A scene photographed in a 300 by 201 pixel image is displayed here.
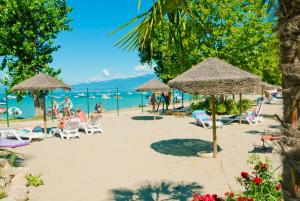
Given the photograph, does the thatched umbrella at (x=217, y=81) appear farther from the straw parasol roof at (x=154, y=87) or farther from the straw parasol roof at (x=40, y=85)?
the straw parasol roof at (x=154, y=87)

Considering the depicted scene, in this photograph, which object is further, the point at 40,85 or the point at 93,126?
the point at 93,126

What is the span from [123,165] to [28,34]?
19.5 metres

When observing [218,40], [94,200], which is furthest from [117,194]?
[218,40]

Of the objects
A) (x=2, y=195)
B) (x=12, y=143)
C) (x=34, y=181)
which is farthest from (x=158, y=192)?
(x=12, y=143)

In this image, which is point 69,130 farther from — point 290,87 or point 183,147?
point 290,87

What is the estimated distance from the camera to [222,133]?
15367 millimetres

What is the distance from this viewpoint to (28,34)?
25734mm

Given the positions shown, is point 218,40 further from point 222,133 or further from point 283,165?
point 283,165

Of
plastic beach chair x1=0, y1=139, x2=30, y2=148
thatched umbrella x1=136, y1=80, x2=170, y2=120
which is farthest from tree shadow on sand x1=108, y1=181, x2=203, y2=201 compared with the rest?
thatched umbrella x1=136, y1=80, x2=170, y2=120

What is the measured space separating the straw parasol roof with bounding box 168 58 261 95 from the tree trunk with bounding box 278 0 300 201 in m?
7.53

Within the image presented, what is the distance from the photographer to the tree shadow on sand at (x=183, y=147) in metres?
11.5

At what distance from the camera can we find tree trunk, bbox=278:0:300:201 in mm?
2180

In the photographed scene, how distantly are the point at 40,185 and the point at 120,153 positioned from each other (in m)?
4.06

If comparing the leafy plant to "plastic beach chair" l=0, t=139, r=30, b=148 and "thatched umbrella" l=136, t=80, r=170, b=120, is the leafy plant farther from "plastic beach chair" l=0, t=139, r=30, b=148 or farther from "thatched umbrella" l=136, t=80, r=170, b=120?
"thatched umbrella" l=136, t=80, r=170, b=120
